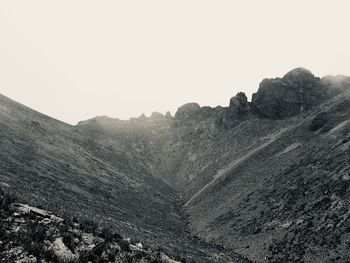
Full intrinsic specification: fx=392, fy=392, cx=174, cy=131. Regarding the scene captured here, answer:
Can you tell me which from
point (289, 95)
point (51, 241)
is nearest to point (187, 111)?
point (289, 95)

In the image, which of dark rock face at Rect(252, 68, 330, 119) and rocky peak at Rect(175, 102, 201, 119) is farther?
rocky peak at Rect(175, 102, 201, 119)

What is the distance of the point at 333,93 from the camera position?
112562 millimetres

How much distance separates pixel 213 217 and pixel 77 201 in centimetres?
2085

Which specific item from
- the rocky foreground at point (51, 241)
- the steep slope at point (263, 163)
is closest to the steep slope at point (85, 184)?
the steep slope at point (263, 163)

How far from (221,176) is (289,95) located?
47986 millimetres

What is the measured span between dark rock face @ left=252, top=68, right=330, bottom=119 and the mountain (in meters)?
0.30

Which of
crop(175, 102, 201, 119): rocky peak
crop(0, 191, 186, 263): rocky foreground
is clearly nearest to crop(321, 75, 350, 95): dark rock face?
crop(175, 102, 201, 119): rocky peak

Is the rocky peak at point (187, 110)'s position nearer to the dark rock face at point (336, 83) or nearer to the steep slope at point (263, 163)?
the steep slope at point (263, 163)

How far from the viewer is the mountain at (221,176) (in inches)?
1425

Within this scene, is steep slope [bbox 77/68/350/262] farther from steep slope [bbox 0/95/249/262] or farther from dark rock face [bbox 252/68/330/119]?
steep slope [bbox 0/95/249/262]

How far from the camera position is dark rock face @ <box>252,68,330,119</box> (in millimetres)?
110125

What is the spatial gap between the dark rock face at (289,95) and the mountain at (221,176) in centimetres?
30

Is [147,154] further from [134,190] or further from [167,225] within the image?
[167,225]

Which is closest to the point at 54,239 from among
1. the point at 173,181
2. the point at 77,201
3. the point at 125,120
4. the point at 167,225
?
the point at 77,201
